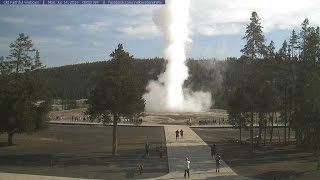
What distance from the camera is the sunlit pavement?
3575 centimetres

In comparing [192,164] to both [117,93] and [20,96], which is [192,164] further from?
[20,96]

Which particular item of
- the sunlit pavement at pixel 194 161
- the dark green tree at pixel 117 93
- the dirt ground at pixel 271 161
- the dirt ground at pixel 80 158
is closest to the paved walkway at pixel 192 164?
the sunlit pavement at pixel 194 161

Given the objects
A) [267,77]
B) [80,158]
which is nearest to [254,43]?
[267,77]

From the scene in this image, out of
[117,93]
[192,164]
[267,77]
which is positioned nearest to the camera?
[192,164]

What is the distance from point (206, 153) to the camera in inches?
1909

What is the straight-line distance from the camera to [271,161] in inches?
1737

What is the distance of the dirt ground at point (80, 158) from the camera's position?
3719cm

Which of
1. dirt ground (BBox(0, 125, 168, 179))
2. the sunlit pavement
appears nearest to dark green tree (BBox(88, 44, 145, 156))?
dirt ground (BBox(0, 125, 168, 179))

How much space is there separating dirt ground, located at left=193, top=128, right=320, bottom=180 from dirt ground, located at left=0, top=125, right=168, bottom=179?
6505 mm

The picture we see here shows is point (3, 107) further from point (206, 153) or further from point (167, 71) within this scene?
point (167, 71)

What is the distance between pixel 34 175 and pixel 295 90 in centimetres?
3395

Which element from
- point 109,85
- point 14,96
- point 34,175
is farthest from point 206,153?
point 14,96

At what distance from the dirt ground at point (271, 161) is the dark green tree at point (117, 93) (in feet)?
33.6

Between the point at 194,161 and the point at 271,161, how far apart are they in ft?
23.4
